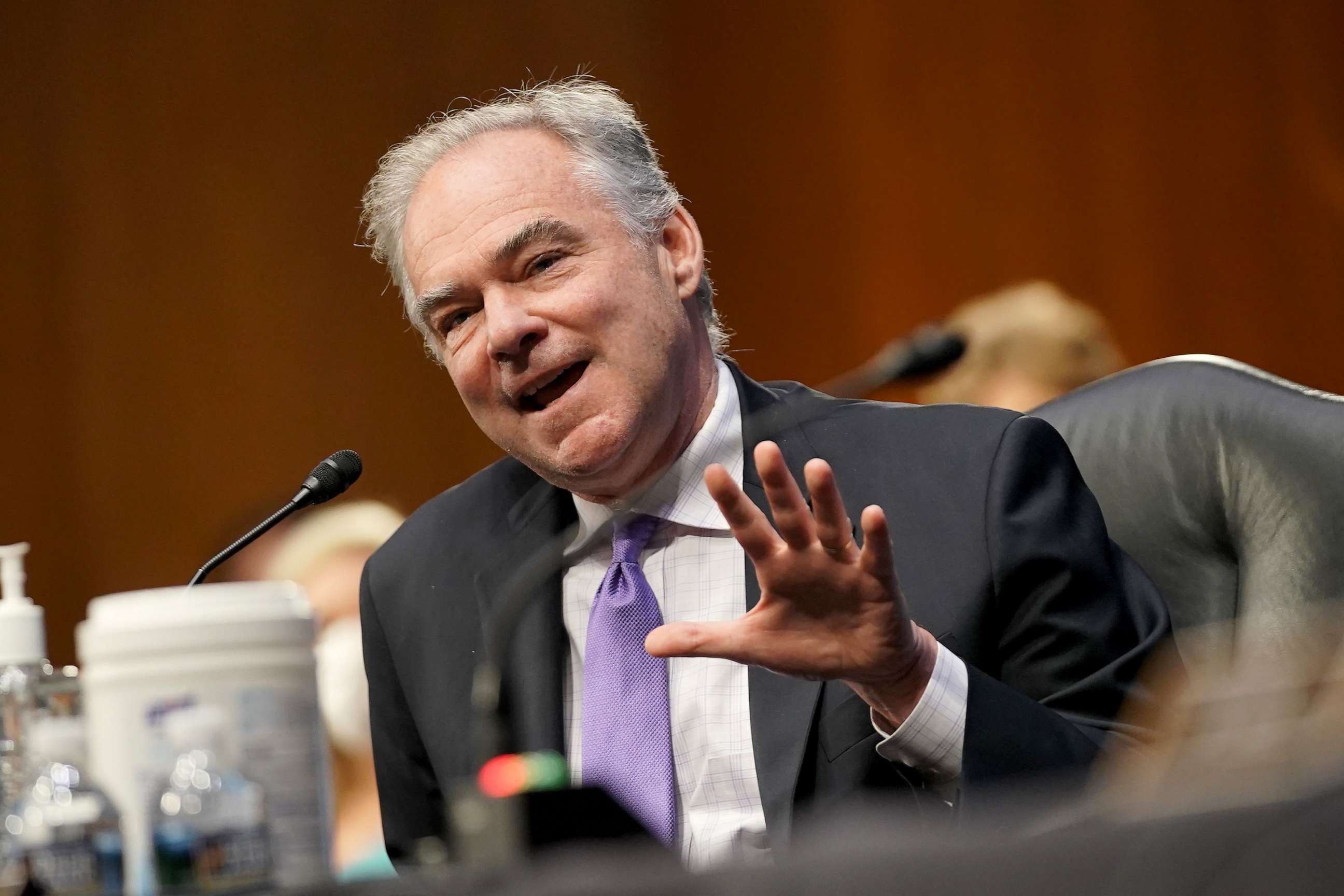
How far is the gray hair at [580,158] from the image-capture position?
156 centimetres

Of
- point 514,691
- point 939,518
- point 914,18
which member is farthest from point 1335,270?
point 514,691

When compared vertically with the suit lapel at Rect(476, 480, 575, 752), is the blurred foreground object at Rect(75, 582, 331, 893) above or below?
above

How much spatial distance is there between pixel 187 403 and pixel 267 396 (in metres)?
0.18

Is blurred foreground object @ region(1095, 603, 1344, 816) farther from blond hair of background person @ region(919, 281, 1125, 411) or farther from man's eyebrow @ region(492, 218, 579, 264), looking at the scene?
blond hair of background person @ region(919, 281, 1125, 411)

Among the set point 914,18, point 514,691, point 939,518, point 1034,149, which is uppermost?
point 914,18

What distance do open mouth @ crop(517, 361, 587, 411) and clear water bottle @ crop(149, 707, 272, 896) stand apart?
83 cm

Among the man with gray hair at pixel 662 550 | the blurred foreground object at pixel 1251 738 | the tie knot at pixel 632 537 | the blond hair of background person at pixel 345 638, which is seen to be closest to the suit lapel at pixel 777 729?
the man with gray hair at pixel 662 550

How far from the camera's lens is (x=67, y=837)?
0.66 metres

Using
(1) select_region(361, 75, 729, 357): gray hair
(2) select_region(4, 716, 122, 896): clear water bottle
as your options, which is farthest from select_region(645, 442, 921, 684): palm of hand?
(1) select_region(361, 75, 729, 357): gray hair

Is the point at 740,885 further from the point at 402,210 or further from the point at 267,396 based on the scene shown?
the point at 267,396

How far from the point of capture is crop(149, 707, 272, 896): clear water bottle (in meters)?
0.62

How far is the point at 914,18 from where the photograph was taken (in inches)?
145

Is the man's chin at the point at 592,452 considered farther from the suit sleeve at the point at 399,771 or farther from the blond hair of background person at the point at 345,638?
the blond hair of background person at the point at 345,638

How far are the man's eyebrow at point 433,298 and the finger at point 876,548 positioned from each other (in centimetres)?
67
